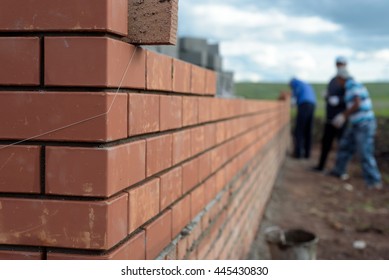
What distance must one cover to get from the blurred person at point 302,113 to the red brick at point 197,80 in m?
9.52

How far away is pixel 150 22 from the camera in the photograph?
147cm

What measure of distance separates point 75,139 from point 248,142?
313cm

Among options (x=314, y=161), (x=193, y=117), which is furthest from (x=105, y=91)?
(x=314, y=161)

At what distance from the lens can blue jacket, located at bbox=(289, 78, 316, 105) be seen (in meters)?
11.8

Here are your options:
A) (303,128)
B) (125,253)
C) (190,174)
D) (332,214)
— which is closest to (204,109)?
(190,174)

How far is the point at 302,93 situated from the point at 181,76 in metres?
10.2

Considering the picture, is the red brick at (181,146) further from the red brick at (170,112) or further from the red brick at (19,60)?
the red brick at (19,60)

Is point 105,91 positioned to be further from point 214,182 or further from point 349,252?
point 349,252

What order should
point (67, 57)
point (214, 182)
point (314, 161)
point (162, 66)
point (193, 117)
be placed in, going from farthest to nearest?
point (314, 161)
point (214, 182)
point (193, 117)
point (162, 66)
point (67, 57)

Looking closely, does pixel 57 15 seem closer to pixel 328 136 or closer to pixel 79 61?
pixel 79 61

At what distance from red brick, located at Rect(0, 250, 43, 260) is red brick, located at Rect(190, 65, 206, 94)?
3.59 feet

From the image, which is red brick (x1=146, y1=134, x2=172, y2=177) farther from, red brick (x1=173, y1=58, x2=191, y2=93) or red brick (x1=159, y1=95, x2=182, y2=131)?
red brick (x1=173, y1=58, x2=191, y2=93)

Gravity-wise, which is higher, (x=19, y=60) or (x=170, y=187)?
(x=19, y=60)
